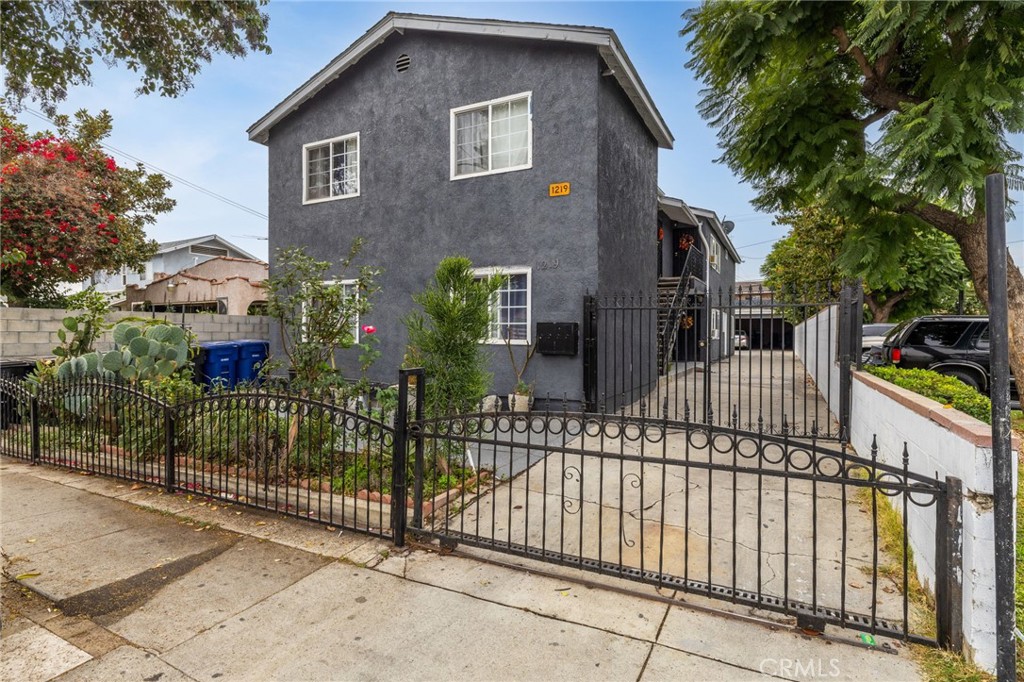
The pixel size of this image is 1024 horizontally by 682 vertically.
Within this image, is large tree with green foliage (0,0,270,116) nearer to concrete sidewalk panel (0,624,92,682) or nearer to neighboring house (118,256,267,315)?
concrete sidewalk panel (0,624,92,682)

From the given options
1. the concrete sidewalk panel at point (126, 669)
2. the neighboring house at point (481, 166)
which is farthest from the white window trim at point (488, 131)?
the concrete sidewalk panel at point (126, 669)

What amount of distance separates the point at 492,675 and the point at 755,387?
1194 centimetres

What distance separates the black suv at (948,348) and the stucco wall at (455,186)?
527cm

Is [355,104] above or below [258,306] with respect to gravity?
above

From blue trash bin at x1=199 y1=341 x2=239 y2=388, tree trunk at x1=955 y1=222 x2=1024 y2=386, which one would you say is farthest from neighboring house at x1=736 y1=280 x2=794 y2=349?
blue trash bin at x1=199 y1=341 x2=239 y2=388

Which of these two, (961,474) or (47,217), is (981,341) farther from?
(47,217)

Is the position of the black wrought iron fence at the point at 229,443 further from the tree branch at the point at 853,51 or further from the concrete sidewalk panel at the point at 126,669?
the tree branch at the point at 853,51

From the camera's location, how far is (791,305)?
6.95 m

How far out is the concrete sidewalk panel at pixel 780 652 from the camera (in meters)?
2.51

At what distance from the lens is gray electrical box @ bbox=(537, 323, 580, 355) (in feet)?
28.9

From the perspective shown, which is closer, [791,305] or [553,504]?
[553,504]

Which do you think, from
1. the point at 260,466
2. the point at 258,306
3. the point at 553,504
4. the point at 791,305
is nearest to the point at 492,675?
the point at 553,504

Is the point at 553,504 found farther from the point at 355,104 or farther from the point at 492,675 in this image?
the point at 355,104

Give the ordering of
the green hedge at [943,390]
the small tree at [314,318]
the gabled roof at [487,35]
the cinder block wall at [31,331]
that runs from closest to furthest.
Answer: the green hedge at [943,390], the small tree at [314,318], the gabled roof at [487,35], the cinder block wall at [31,331]
